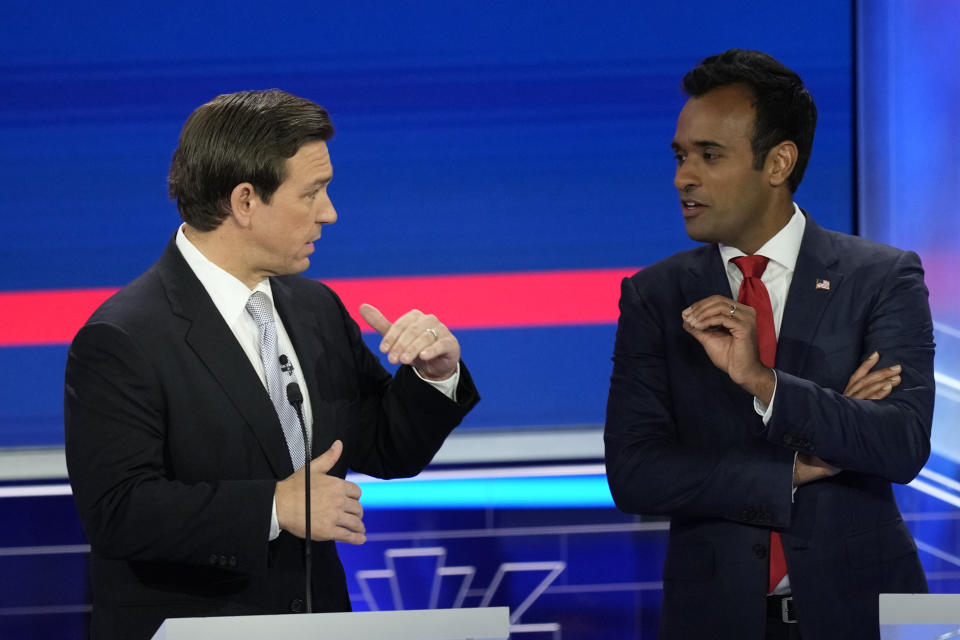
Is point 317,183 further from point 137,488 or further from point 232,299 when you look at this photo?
point 137,488

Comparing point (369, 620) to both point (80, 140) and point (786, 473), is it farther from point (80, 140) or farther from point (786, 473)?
point (80, 140)

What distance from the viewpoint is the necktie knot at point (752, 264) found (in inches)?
100

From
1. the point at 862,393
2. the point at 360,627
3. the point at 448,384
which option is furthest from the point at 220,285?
the point at 862,393

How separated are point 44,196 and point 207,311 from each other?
6.00 ft

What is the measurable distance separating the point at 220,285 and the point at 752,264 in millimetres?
1131

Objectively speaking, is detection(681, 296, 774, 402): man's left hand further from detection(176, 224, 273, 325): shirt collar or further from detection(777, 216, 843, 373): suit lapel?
detection(176, 224, 273, 325): shirt collar

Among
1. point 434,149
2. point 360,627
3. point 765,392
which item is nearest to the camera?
point 360,627

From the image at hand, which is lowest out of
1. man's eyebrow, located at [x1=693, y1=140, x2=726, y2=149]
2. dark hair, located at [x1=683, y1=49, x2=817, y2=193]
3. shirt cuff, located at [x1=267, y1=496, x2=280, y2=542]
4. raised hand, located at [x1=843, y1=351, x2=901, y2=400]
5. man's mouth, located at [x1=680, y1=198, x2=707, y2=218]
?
shirt cuff, located at [x1=267, y1=496, x2=280, y2=542]

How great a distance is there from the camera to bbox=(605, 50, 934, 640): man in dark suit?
2328 millimetres

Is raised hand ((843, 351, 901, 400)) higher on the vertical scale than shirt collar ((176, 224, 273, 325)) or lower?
lower

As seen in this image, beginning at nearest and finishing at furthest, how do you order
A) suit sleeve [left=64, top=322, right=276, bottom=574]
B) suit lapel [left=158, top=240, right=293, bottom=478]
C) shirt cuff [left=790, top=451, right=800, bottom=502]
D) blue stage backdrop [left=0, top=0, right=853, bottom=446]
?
suit sleeve [left=64, top=322, right=276, bottom=574], suit lapel [left=158, top=240, right=293, bottom=478], shirt cuff [left=790, top=451, right=800, bottom=502], blue stage backdrop [left=0, top=0, right=853, bottom=446]

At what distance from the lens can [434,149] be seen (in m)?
3.79

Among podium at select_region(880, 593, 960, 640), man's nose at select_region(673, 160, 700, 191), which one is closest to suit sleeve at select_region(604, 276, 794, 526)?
man's nose at select_region(673, 160, 700, 191)

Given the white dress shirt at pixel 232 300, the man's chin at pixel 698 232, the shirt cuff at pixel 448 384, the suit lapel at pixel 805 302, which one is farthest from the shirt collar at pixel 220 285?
the suit lapel at pixel 805 302
